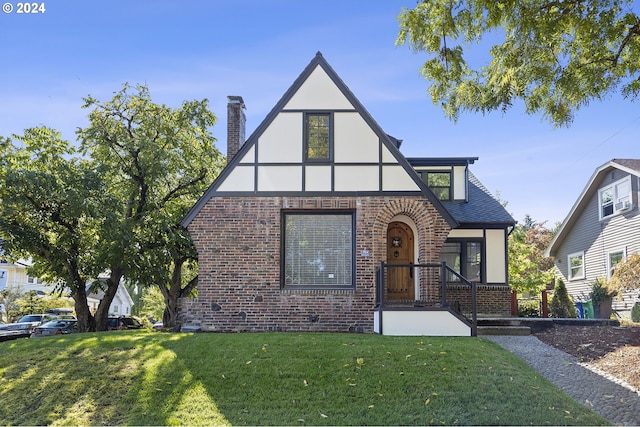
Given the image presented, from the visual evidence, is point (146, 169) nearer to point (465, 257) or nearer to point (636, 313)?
point (465, 257)

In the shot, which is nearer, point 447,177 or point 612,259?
point 447,177

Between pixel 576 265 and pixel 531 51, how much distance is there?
17897 mm

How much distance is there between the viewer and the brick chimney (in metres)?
16.1

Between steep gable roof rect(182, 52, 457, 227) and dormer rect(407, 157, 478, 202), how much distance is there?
4.03 metres

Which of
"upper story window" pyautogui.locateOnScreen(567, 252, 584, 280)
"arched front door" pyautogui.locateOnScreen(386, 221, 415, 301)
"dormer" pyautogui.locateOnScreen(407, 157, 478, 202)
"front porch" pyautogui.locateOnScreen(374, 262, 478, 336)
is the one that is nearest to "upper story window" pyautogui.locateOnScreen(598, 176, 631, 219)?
"upper story window" pyautogui.locateOnScreen(567, 252, 584, 280)

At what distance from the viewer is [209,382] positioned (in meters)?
9.32

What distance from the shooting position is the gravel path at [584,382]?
8.69 metres

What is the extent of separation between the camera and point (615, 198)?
2198 cm

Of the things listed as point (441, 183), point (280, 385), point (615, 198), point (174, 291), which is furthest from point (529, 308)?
point (280, 385)

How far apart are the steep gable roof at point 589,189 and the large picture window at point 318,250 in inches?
450

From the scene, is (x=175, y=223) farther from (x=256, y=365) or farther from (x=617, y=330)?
(x=617, y=330)

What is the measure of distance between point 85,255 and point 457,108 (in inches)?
505

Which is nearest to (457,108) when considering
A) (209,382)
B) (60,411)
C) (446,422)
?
(446,422)

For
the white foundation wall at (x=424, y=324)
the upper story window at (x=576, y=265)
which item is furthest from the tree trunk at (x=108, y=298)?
the upper story window at (x=576, y=265)
